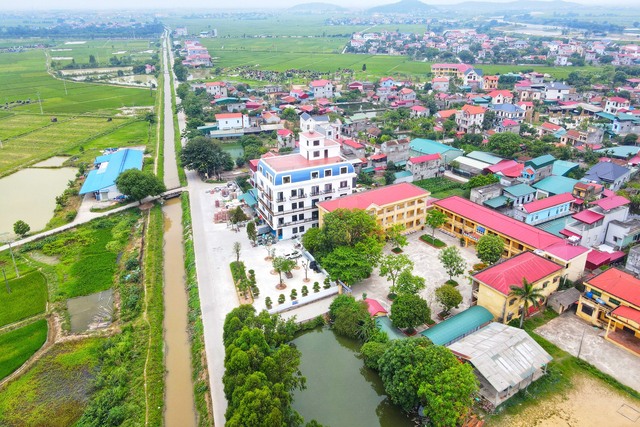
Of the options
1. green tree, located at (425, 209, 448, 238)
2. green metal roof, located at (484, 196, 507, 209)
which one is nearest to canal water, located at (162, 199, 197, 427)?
green tree, located at (425, 209, 448, 238)

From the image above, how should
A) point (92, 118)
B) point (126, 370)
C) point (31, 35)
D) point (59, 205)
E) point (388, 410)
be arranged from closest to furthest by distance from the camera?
point (388, 410), point (126, 370), point (59, 205), point (92, 118), point (31, 35)

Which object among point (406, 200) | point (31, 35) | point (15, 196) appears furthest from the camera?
point (31, 35)

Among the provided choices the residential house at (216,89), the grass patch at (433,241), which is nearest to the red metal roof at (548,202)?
the grass patch at (433,241)

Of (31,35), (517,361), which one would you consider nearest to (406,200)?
(517,361)

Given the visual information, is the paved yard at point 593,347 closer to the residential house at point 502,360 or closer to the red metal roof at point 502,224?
the residential house at point 502,360

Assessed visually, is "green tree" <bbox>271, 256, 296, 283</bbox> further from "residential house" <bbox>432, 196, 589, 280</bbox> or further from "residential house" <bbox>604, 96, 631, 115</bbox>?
"residential house" <bbox>604, 96, 631, 115</bbox>

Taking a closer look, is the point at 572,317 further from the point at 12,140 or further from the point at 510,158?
the point at 12,140
